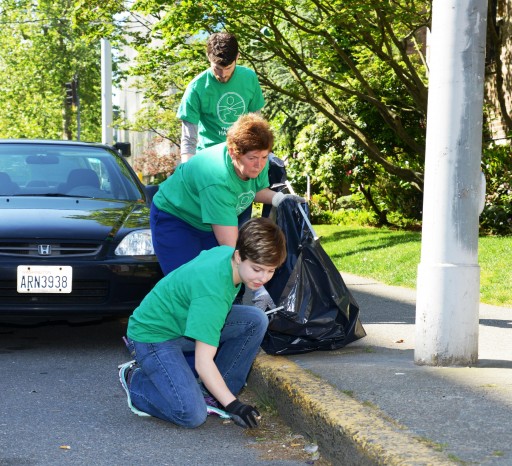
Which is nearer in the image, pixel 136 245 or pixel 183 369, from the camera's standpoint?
pixel 183 369

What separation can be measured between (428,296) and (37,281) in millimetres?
2635

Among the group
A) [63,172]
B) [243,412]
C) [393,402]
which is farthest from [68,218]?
[393,402]

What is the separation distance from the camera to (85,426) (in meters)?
4.60

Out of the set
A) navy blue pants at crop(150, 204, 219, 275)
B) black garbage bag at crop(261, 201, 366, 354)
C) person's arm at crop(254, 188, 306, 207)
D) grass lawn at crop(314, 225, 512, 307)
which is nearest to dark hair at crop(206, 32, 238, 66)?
person's arm at crop(254, 188, 306, 207)

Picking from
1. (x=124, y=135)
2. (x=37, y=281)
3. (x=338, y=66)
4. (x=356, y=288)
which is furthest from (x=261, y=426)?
(x=124, y=135)

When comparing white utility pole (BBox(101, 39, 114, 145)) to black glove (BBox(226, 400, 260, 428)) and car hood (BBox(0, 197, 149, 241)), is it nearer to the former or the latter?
car hood (BBox(0, 197, 149, 241))

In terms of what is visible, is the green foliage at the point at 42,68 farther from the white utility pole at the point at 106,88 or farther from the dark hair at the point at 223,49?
the dark hair at the point at 223,49

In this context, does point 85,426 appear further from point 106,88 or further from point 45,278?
point 106,88

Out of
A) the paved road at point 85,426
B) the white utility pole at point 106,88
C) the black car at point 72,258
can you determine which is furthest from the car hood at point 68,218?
the white utility pole at point 106,88

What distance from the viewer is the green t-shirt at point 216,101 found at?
19.1ft

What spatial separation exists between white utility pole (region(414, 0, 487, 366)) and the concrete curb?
0.74m

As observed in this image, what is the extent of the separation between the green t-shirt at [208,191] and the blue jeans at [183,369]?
0.54 m

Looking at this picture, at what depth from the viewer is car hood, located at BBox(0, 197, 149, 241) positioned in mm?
6312

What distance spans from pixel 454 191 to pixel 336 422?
1584mm
